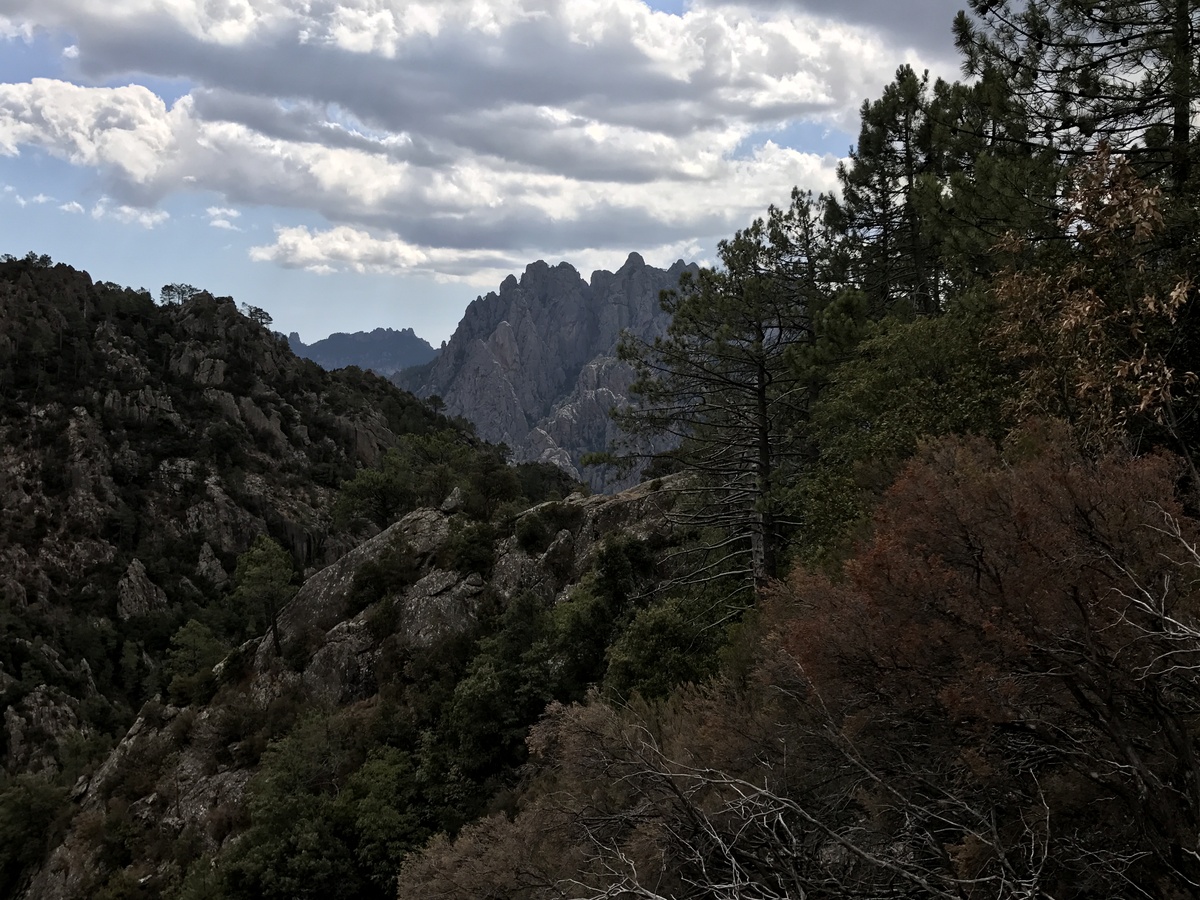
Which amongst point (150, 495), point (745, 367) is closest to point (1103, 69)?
point (745, 367)

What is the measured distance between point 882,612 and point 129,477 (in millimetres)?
97987

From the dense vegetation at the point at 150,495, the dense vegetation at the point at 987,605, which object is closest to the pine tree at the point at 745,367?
the dense vegetation at the point at 987,605

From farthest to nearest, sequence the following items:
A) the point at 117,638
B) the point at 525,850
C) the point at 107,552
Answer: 1. the point at 107,552
2. the point at 117,638
3. the point at 525,850

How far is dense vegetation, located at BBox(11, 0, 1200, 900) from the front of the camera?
5.99m

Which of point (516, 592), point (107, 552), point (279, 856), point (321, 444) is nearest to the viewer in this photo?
point (279, 856)

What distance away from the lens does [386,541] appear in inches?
1431

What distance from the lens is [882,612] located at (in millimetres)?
7086

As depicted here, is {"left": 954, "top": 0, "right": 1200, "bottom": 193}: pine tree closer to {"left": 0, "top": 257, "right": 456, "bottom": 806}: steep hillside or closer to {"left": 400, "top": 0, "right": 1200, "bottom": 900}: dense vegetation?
{"left": 400, "top": 0, "right": 1200, "bottom": 900}: dense vegetation

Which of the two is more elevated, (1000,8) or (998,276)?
(1000,8)

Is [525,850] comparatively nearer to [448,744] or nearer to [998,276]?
[998,276]

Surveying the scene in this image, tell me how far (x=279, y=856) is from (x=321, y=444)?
88472 millimetres

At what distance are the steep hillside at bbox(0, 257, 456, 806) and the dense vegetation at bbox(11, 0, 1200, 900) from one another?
36.3 metres

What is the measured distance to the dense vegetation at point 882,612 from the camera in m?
5.99

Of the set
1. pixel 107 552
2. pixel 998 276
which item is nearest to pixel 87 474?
pixel 107 552
